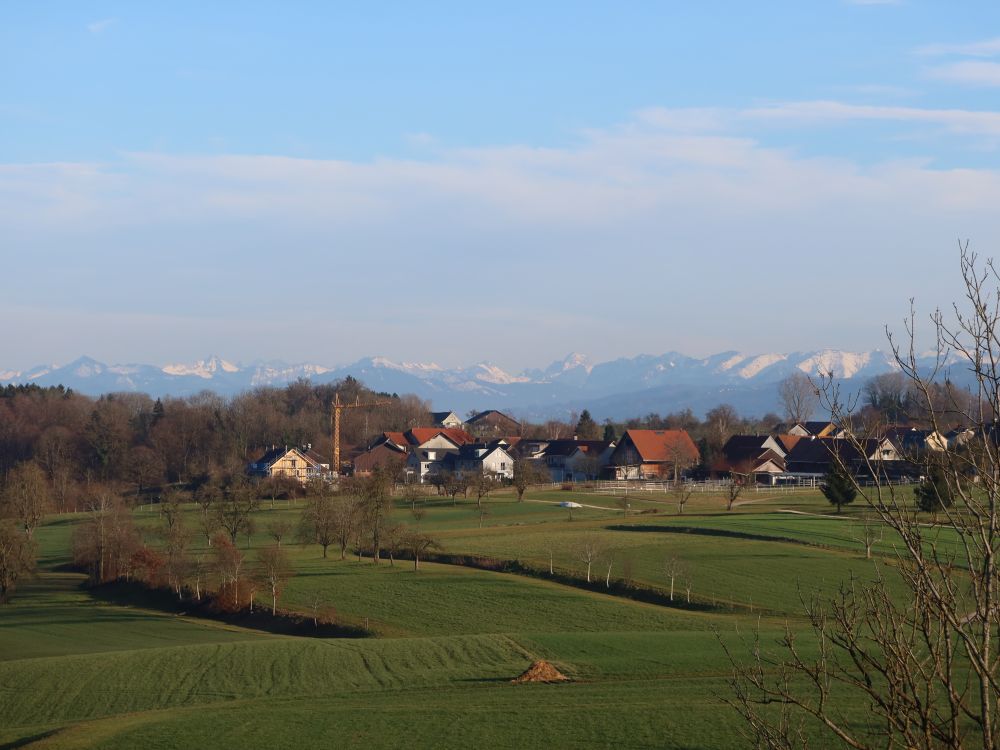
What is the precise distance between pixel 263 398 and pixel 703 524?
12678 cm

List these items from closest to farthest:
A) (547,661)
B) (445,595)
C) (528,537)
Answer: (547,661), (445,595), (528,537)

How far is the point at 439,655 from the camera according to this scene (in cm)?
3797

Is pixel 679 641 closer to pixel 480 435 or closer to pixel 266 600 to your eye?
pixel 266 600

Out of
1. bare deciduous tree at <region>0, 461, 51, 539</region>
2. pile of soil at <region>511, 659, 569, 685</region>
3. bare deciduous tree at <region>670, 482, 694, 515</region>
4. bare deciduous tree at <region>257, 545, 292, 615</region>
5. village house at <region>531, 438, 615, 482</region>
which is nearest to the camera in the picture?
pile of soil at <region>511, 659, 569, 685</region>

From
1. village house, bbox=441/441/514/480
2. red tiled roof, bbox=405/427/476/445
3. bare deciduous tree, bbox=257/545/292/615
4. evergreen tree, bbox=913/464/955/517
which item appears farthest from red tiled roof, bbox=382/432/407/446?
evergreen tree, bbox=913/464/955/517

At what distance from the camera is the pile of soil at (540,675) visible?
3341 centimetres

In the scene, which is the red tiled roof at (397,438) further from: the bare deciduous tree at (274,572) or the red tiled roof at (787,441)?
the bare deciduous tree at (274,572)

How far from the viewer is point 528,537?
227ft

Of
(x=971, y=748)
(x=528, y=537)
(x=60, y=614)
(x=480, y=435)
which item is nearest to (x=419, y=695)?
(x=971, y=748)

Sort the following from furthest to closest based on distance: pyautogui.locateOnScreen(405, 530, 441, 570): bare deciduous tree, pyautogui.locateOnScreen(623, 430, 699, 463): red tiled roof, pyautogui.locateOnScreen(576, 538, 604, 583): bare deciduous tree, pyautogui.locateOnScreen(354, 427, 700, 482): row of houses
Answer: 1. pyautogui.locateOnScreen(354, 427, 700, 482): row of houses
2. pyautogui.locateOnScreen(623, 430, 699, 463): red tiled roof
3. pyautogui.locateOnScreen(405, 530, 441, 570): bare deciduous tree
4. pyautogui.locateOnScreen(576, 538, 604, 583): bare deciduous tree

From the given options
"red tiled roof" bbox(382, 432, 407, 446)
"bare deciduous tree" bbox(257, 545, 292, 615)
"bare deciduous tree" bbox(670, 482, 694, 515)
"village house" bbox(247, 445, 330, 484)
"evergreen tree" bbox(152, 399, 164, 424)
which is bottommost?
"bare deciduous tree" bbox(257, 545, 292, 615)

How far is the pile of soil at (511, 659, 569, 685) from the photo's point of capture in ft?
110

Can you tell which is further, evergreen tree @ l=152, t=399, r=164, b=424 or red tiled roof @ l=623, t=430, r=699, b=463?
evergreen tree @ l=152, t=399, r=164, b=424

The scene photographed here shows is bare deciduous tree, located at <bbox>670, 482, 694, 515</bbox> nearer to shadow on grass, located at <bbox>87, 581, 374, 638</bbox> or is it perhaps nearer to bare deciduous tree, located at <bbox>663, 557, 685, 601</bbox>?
bare deciduous tree, located at <bbox>663, 557, 685, 601</bbox>
